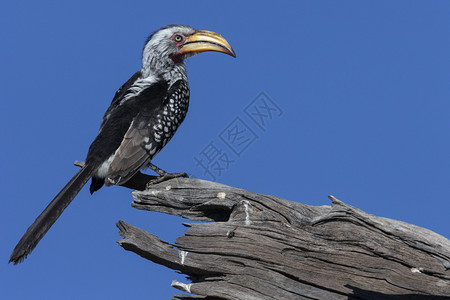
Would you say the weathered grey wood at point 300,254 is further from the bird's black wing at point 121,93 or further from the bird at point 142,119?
the bird's black wing at point 121,93

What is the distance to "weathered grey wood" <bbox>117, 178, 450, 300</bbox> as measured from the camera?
14.6 feet

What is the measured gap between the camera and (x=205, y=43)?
6797 millimetres

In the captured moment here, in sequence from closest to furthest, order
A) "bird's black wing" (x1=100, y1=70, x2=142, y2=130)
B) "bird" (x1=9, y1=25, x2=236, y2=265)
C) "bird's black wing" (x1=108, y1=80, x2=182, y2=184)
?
"bird" (x1=9, y1=25, x2=236, y2=265)
"bird's black wing" (x1=108, y1=80, x2=182, y2=184)
"bird's black wing" (x1=100, y1=70, x2=142, y2=130)

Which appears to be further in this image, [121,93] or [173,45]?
[173,45]

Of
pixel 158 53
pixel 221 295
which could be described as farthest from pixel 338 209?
pixel 158 53

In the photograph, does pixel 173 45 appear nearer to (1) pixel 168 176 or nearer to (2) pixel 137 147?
(2) pixel 137 147

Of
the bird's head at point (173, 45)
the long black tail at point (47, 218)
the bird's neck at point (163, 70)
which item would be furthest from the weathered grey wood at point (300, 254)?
the bird's head at point (173, 45)

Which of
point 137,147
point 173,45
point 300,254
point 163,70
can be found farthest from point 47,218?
point 173,45

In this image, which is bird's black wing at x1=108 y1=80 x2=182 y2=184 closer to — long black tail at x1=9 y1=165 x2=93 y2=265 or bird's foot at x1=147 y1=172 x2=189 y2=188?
bird's foot at x1=147 y1=172 x2=189 y2=188

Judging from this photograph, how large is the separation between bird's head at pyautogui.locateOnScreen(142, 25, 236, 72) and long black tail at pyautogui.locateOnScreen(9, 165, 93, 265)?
2084 mm

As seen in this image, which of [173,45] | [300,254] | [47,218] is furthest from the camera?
[173,45]

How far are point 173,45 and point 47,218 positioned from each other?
3.07m

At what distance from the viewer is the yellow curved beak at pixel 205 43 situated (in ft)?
21.8

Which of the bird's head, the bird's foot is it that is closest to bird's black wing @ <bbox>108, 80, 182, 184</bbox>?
the bird's foot
